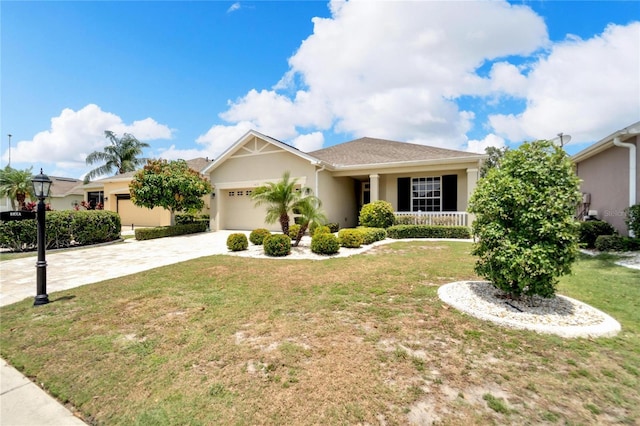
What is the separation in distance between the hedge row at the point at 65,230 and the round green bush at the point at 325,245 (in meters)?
10.1

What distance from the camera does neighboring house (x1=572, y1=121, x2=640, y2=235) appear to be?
9516 millimetres

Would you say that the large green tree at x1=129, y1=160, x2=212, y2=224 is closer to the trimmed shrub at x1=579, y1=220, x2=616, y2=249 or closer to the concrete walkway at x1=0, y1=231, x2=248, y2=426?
the concrete walkway at x1=0, y1=231, x2=248, y2=426

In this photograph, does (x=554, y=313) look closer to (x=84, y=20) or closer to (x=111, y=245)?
(x=84, y=20)

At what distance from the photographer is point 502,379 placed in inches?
103

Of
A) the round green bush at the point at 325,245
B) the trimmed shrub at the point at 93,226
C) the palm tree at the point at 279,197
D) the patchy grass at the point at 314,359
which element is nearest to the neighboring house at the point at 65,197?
the trimmed shrub at the point at 93,226

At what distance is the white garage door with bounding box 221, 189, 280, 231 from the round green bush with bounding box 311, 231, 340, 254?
7.49 metres


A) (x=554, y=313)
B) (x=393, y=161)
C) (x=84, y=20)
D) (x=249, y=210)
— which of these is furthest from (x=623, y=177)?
(x=84, y=20)

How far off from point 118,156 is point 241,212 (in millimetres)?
20255

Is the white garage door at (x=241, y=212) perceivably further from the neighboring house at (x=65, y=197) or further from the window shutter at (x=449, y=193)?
the neighboring house at (x=65, y=197)

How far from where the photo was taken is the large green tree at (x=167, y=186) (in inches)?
559

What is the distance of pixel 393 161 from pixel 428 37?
19.5 feet

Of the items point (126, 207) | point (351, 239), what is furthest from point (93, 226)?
point (351, 239)

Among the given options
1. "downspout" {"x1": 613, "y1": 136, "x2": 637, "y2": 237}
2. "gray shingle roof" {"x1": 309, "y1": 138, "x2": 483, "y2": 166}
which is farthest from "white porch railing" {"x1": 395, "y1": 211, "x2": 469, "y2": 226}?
"downspout" {"x1": 613, "y1": 136, "x2": 637, "y2": 237}

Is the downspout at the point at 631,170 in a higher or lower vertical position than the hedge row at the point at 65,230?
higher
